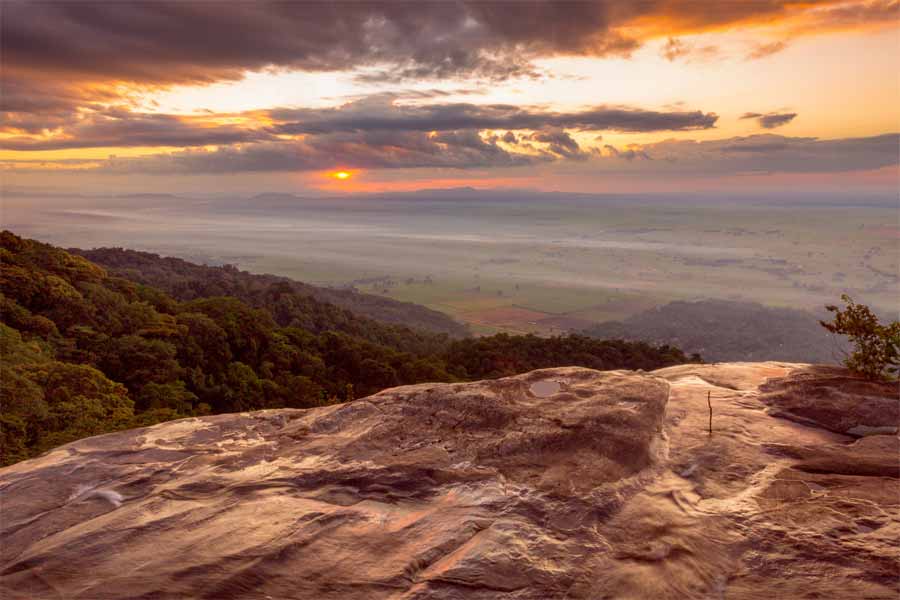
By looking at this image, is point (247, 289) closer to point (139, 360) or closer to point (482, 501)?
point (139, 360)

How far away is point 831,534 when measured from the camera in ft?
18.7

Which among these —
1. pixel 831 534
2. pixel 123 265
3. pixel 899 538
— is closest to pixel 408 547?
pixel 831 534

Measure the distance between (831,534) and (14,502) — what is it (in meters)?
9.66

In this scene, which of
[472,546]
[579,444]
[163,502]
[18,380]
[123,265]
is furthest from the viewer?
[123,265]

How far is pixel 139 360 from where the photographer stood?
2950 centimetres

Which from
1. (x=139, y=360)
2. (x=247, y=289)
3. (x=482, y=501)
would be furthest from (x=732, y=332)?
(x=482, y=501)

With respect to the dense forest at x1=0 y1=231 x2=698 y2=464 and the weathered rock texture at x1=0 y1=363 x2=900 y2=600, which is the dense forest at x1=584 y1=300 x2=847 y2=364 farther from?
the weathered rock texture at x1=0 y1=363 x2=900 y2=600

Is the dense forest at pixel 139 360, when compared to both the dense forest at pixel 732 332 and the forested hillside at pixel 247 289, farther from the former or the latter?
the dense forest at pixel 732 332

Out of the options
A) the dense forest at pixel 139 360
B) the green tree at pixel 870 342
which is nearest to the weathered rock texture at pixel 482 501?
the green tree at pixel 870 342

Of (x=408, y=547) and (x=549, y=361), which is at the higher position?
(x=408, y=547)

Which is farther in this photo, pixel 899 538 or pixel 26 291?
pixel 26 291

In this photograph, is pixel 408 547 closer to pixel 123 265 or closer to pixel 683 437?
pixel 683 437

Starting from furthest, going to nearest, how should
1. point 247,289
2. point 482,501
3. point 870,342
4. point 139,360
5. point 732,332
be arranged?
point 732,332 < point 247,289 < point 139,360 < point 870,342 < point 482,501

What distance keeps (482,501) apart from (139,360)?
29182 mm
